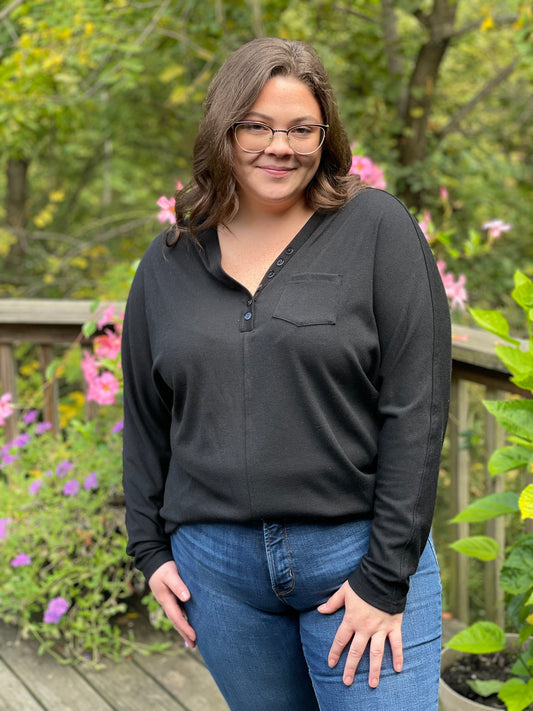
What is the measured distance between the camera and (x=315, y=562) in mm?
1338

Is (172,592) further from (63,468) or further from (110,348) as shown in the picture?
(63,468)

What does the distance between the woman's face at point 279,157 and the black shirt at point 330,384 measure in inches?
2.8

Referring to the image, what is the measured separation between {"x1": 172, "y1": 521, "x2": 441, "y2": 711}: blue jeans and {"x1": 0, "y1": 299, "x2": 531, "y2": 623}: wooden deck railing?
911 millimetres

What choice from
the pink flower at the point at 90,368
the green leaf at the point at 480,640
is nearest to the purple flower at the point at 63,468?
the pink flower at the point at 90,368

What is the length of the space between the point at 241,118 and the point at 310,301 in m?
0.33

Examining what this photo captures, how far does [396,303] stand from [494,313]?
1.65 feet

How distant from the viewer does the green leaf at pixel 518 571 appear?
5.70 ft

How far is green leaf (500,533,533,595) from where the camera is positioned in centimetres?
174

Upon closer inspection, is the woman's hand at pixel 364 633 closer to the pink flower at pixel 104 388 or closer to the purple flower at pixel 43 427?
the pink flower at pixel 104 388

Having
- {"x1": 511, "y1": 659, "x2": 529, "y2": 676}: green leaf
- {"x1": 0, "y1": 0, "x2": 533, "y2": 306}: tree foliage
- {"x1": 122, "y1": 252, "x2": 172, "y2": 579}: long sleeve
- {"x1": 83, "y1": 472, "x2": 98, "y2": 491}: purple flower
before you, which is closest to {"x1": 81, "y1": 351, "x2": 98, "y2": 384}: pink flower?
{"x1": 83, "y1": 472, "x2": 98, "y2": 491}: purple flower

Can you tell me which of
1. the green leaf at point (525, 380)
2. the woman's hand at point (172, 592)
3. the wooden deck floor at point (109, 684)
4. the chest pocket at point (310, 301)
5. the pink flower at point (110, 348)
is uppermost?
the chest pocket at point (310, 301)


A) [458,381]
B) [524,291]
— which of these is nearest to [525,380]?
[524,291]

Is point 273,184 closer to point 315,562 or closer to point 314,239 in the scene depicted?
point 314,239

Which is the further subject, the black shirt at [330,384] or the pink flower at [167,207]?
the pink flower at [167,207]
